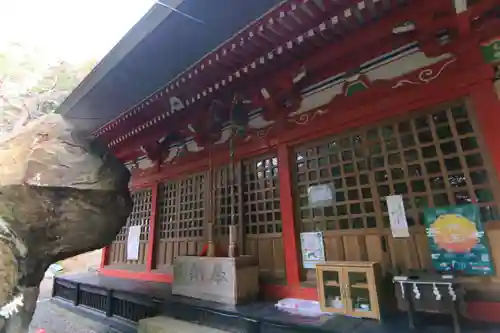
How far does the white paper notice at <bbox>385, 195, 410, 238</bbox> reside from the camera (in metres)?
3.28

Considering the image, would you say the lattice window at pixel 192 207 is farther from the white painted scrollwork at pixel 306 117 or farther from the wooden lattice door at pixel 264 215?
the white painted scrollwork at pixel 306 117

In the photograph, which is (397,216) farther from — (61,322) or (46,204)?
(61,322)

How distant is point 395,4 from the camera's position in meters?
2.77

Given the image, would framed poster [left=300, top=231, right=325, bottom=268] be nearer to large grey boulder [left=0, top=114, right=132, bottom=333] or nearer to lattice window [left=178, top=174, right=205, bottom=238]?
lattice window [left=178, top=174, right=205, bottom=238]

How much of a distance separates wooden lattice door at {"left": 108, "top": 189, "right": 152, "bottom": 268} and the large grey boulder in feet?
8.46

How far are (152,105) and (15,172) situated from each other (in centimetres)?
211

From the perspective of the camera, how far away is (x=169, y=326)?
3.87 meters

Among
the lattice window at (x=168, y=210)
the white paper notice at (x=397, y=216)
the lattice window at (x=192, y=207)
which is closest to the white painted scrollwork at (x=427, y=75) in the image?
the white paper notice at (x=397, y=216)

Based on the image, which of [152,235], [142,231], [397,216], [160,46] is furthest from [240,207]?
[142,231]

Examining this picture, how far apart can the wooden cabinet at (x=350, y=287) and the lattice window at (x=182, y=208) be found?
2973 mm

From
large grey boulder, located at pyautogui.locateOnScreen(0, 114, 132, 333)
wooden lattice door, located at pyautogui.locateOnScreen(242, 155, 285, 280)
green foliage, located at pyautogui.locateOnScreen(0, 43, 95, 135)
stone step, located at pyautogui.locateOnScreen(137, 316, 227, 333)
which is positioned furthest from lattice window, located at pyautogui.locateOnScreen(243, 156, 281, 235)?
green foliage, located at pyautogui.locateOnScreen(0, 43, 95, 135)

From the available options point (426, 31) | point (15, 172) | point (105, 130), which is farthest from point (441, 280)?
point (105, 130)

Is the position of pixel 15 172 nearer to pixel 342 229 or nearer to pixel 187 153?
pixel 187 153

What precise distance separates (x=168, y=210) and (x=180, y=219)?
1.84 ft
